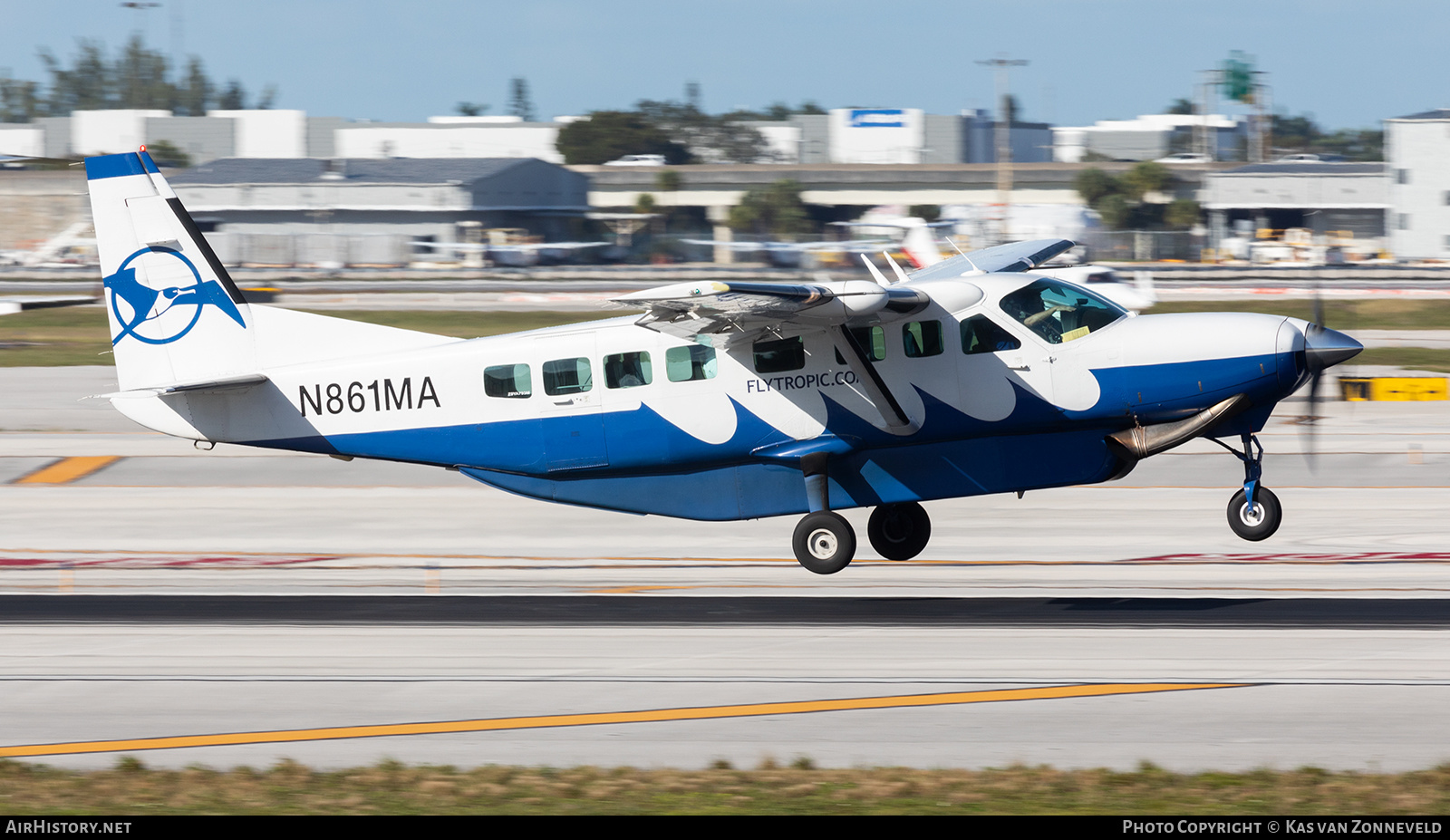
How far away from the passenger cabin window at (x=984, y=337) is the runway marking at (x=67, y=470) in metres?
15.0

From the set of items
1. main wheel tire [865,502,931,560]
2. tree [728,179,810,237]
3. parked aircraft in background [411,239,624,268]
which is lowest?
main wheel tire [865,502,931,560]

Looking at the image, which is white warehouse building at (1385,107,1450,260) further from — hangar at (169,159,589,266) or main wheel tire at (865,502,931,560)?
main wheel tire at (865,502,931,560)

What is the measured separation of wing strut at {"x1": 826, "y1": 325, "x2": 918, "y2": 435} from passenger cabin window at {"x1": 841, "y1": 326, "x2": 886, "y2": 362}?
3cm

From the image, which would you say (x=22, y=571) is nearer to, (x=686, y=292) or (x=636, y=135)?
(x=686, y=292)

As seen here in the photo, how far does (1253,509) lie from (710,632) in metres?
6.24

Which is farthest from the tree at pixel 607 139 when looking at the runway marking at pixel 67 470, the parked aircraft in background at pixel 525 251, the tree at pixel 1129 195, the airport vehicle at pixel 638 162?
the runway marking at pixel 67 470

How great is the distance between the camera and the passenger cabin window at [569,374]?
1672cm

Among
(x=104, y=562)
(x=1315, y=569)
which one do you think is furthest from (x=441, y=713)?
(x=1315, y=569)

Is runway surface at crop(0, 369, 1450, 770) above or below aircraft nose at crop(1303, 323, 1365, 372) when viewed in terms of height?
below

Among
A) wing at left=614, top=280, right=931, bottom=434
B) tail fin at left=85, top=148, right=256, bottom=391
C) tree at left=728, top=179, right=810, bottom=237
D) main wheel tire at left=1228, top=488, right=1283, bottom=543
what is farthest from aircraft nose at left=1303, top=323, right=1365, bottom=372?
tree at left=728, top=179, right=810, bottom=237

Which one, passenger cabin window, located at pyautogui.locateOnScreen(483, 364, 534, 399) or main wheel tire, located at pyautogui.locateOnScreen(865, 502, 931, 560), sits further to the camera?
main wheel tire, located at pyautogui.locateOnScreen(865, 502, 931, 560)

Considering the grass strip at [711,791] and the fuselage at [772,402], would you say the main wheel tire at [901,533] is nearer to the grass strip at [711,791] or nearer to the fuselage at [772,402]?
the fuselage at [772,402]

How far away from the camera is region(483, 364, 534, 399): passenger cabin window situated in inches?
664

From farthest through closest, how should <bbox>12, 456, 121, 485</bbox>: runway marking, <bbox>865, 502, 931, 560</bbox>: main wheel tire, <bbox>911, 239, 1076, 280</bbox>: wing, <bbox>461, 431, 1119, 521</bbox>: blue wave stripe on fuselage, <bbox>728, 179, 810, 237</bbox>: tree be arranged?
<bbox>728, 179, 810, 237</bbox>: tree < <bbox>12, 456, 121, 485</bbox>: runway marking < <bbox>911, 239, 1076, 280</bbox>: wing < <bbox>865, 502, 931, 560</bbox>: main wheel tire < <bbox>461, 431, 1119, 521</bbox>: blue wave stripe on fuselage
